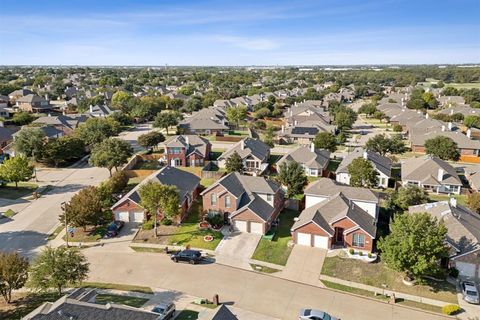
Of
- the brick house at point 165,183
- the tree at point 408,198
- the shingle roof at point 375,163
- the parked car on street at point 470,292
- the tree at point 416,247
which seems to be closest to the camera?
the parked car on street at point 470,292

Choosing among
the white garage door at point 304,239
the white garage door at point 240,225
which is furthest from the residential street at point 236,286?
the white garage door at point 240,225

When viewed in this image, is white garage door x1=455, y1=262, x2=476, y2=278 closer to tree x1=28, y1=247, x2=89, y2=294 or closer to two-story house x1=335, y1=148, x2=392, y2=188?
two-story house x1=335, y1=148, x2=392, y2=188

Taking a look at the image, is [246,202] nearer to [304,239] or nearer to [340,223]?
[304,239]

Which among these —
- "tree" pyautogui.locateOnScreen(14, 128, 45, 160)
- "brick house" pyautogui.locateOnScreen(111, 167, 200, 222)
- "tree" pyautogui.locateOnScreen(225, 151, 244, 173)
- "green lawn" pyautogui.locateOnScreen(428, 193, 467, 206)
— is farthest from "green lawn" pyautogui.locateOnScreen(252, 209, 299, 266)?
"tree" pyautogui.locateOnScreen(14, 128, 45, 160)

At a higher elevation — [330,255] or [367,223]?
[367,223]

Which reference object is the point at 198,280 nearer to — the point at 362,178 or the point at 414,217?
the point at 414,217

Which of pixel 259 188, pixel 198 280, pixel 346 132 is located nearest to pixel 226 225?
pixel 259 188

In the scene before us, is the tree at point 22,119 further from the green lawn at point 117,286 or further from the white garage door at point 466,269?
the white garage door at point 466,269
